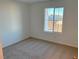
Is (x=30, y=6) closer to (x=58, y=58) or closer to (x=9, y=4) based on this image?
(x=9, y=4)

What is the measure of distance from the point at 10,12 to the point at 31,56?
2.16 metres

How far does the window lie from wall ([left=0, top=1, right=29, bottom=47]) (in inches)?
45.2

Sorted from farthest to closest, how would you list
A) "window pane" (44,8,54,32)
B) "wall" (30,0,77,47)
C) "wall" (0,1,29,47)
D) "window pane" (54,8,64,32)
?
"window pane" (44,8,54,32) → "window pane" (54,8,64,32) → "wall" (30,0,77,47) → "wall" (0,1,29,47)

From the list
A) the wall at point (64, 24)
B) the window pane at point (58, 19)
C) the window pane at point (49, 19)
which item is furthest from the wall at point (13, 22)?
the window pane at point (58, 19)

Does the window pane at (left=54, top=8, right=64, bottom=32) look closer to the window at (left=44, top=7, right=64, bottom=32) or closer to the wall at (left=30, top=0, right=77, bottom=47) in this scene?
the window at (left=44, top=7, right=64, bottom=32)

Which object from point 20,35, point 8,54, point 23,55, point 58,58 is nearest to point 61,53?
point 58,58

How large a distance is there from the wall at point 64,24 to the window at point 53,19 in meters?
0.21

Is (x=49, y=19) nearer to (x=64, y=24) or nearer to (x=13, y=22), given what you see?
(x=64, y=24)

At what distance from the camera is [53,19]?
489 cm

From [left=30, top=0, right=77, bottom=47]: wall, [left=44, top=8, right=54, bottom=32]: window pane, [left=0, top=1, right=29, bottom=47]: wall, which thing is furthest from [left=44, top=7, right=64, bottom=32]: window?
[left=0, top=1, right=29, bottom=47]: wall

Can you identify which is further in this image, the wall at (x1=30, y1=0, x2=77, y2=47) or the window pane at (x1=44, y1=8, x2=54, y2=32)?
the window pane at (x1=44, y1=8, x2=54, y2=32)

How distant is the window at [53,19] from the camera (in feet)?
15.1

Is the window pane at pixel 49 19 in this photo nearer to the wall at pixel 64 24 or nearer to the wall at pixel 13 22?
the wall at pixel 64 24

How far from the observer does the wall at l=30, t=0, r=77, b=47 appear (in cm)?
415
